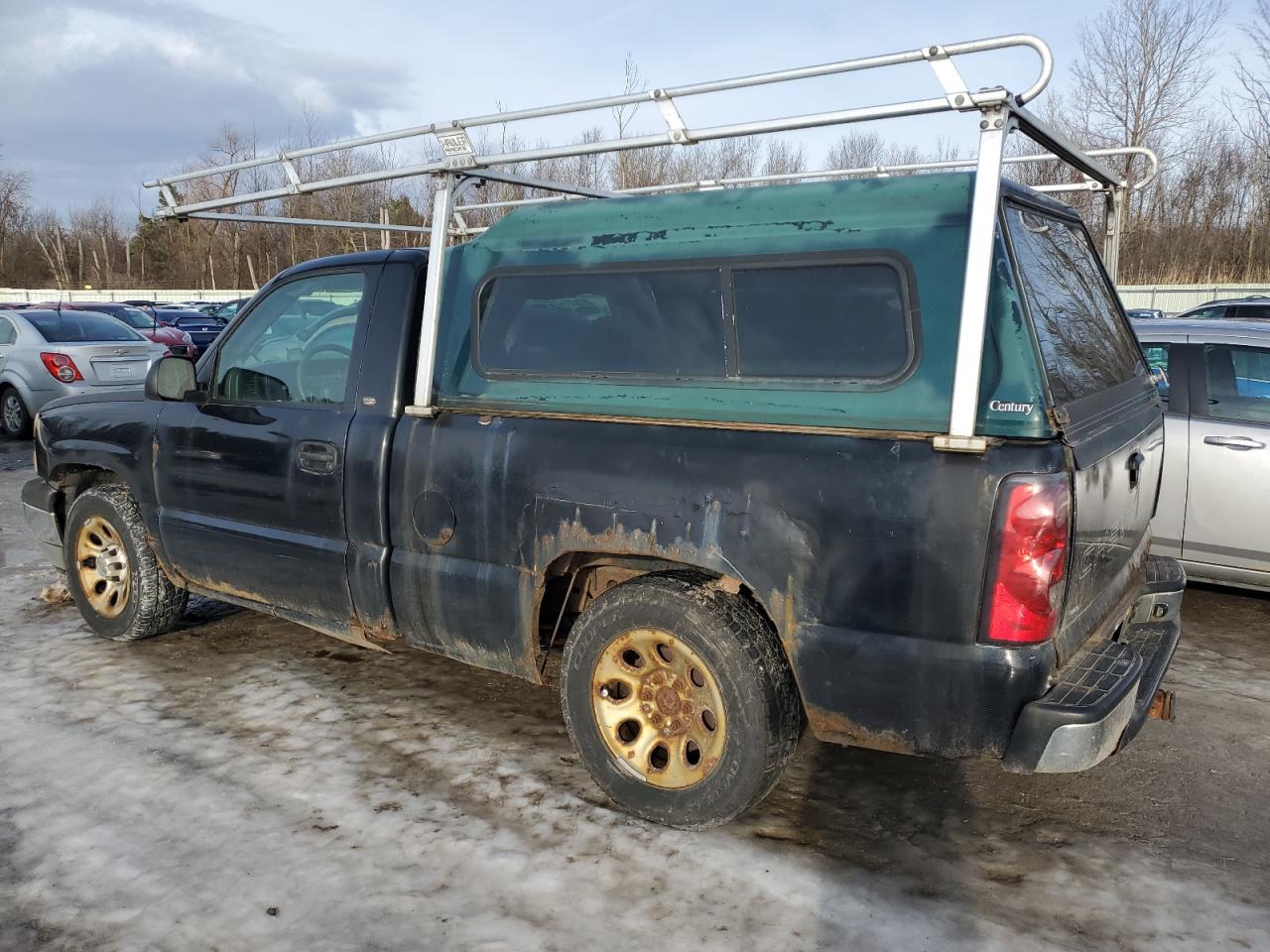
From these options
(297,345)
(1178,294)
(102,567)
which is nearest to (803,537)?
(297,345)

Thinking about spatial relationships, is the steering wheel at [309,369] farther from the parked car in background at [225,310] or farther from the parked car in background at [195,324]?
the parked car in background at [225,310]

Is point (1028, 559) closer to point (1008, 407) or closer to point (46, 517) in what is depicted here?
point (1008, 407)

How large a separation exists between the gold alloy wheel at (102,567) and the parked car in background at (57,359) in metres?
7.44

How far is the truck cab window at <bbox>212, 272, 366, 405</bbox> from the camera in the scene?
4.25 m

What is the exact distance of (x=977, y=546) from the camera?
8.86ft

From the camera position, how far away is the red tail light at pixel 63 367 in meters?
12.4

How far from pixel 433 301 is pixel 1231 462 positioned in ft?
14.1

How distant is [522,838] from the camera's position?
331cm

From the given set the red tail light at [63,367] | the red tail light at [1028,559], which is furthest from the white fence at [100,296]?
the red tail light at [1028,559]

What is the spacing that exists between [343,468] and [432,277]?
2.81 feet

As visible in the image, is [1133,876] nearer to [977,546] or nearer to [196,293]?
[977,546]

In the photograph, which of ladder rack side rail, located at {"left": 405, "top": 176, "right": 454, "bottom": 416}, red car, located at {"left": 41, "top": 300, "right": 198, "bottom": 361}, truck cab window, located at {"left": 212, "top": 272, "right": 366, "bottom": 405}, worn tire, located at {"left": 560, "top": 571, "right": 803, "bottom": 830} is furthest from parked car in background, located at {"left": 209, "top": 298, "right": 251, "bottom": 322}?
worn tire, located at {"left": 560, "top": 571, "right": 803, "bottom": 830}

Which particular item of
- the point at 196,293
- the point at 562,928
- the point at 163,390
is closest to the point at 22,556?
the point at 163,390

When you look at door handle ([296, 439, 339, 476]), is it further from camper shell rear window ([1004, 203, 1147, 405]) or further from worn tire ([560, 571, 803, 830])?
camper shell rear window ([1004, 203, 1147, 405])
